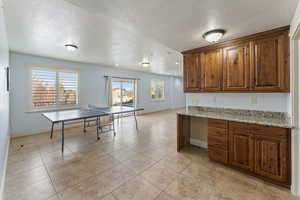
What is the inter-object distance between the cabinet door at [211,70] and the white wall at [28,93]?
444 centimetres

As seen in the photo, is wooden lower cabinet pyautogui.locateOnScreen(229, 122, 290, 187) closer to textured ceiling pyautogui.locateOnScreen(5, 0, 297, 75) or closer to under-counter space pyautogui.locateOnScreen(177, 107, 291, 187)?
under-counter space pyautogui.locateOnScreen(177, 107, 291, 187)

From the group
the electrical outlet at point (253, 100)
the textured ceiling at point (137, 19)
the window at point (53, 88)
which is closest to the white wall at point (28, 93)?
the window at point (53, 88)

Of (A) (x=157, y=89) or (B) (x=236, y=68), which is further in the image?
(A) (x=157, y=89)

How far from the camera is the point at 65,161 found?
2561mm

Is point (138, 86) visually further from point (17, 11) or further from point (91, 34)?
point (17, 11)

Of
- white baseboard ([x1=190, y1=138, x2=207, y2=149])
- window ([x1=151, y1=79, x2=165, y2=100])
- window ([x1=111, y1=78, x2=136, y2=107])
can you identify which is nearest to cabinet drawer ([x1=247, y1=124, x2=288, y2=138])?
white baseboard ([x1=190, y1=138, x2=207, y2=149])

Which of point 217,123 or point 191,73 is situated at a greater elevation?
point 191,73

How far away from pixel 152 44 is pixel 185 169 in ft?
→ 9.37

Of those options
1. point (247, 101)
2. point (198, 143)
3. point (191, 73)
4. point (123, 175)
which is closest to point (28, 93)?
point (123, 175)

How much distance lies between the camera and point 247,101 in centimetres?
253

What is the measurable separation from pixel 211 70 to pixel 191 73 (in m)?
0.44

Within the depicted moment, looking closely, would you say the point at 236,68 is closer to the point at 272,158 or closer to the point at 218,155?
the point at 272,158

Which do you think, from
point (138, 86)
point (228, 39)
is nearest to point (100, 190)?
point (228, 39)

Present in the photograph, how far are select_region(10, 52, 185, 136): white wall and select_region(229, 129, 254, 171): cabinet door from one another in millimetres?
5111
